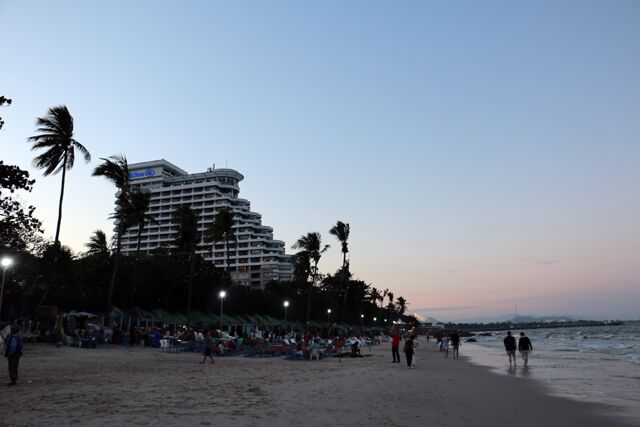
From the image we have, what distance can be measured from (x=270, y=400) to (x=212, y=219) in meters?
131

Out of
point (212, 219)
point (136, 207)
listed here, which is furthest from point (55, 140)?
point (212, 219)

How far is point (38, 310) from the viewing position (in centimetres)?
3391

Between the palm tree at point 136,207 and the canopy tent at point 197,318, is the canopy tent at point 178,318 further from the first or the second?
the palm tree at point 136,207

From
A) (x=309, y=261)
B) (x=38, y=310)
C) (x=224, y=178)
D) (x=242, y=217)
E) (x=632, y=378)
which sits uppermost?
(x=224, y=178)

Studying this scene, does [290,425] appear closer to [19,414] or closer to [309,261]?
[19,414]

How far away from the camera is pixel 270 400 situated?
10.2 m

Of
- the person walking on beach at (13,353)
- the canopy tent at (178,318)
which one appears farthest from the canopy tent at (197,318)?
the person walking on beach at (13,353)

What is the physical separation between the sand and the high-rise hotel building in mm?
124186

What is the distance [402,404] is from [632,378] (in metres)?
13.7

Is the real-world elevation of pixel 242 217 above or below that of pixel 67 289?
above

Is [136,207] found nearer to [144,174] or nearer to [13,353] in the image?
[13,353]

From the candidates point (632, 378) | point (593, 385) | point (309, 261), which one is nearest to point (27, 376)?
point (593, 385)

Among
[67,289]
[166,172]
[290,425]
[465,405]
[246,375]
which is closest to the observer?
[290,425]

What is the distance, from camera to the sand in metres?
8.18
